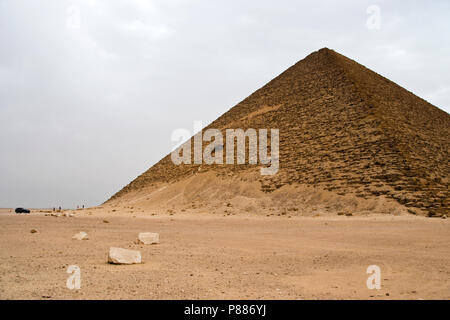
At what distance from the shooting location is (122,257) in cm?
537

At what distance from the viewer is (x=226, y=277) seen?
4.61 m

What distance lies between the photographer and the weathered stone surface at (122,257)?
17.4ft

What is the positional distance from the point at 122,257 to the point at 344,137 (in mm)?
20292

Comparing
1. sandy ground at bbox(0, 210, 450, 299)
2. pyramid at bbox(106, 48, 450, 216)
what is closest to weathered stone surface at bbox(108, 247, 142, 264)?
sandy ground at bbox(0, 210, 450, 299)

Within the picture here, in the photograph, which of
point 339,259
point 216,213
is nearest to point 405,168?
point 216,213

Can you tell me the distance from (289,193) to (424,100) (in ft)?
87.8

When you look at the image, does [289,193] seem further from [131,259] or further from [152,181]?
[152,181]

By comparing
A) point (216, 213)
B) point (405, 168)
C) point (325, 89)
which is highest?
point (325, 89)

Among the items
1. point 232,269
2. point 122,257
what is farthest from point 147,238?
point 232,269

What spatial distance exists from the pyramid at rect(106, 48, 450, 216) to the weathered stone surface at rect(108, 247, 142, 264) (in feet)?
43.8

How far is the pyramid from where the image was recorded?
1800cm

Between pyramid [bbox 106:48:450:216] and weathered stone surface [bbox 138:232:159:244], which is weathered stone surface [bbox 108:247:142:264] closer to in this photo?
weathered stone surface [bbox 138:232:159:244]

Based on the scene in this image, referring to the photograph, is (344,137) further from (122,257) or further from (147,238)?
(122,257)

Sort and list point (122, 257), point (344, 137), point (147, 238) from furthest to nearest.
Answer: point (344, 137), point (147, 238), point (122, 257)
